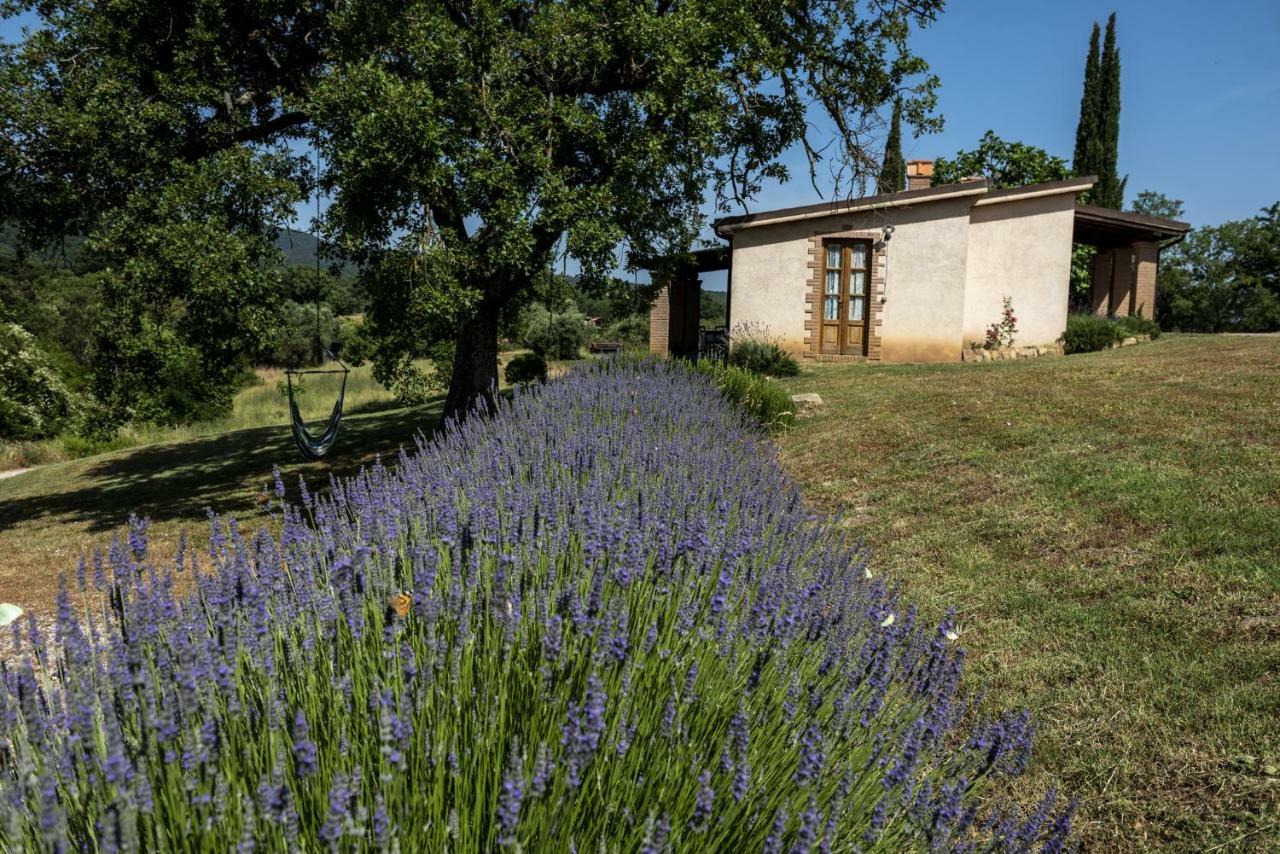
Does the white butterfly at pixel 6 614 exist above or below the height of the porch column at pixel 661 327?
below

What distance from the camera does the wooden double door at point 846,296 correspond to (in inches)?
671

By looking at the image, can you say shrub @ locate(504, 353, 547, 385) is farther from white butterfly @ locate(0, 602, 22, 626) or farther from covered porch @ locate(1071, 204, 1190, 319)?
white butterfly @ locate(0, 602, 22, 626)

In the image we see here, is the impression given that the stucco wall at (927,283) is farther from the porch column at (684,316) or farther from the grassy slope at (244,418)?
the grassy slope at (244,418)

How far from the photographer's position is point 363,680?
5.93 ft

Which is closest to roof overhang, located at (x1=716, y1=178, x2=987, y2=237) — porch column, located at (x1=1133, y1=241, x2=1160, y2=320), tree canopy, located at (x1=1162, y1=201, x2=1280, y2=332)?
porch column, located at (x1=1133, y1=241, x2=1160, y2=320)

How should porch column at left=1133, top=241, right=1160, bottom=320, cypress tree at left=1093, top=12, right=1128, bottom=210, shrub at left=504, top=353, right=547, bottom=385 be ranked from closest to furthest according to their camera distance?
porch column at left=1133, top=241, right=1160, bottom=320
shrub at left=504, top=353, right=547, bottom=385
cypress tree at left=1093, top=12, right=1128, bottom=210

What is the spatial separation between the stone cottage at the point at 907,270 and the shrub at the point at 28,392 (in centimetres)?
1646

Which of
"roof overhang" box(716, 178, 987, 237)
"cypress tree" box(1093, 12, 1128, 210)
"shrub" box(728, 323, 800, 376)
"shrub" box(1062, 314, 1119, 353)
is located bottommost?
"shrub" box(728, 323, 800, 376)

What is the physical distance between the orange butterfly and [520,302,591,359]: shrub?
29.7 meters

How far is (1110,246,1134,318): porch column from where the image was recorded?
22.3 metres

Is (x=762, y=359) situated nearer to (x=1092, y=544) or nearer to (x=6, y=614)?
(x=1092, y=544)

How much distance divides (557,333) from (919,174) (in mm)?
18249

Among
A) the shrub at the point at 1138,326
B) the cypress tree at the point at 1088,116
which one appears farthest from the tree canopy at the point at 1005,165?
the shrub at the point at 1138,326

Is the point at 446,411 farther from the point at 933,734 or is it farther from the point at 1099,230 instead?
the point at 1099,230
